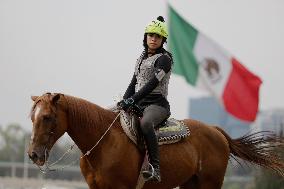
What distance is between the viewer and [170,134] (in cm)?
1348

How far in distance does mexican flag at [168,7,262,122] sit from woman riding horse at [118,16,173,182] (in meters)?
18.9

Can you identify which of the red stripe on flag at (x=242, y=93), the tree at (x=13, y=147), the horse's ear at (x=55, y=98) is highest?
the horse's ear at (x=55, y=98)

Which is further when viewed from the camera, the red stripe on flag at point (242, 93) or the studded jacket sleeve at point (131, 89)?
the red stripe on flag at point (242, 93)

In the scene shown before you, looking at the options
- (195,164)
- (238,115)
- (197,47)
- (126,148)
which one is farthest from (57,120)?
(197,47)

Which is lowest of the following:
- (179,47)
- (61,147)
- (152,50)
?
(61,147)

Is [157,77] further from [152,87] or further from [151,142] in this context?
[151,142]

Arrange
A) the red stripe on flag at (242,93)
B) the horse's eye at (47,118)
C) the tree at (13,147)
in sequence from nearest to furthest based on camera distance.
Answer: the horse's eye at (47,118) < the red stripe on flag at (242,93) < the tree at (13,147)

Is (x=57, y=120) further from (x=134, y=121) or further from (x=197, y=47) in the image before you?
(x=197, y=47)

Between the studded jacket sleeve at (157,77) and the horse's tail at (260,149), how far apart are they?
296 centimetres

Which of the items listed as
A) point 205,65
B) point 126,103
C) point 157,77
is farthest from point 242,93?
point 126,103

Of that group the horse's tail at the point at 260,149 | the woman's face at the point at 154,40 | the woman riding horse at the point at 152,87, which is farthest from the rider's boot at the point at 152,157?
the horse's tail at the point at 260,149

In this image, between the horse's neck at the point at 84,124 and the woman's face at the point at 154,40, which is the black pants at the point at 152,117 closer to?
the horse's neck at the point at 84,124

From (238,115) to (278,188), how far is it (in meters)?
6.61

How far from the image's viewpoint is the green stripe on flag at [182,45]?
33.7 m
